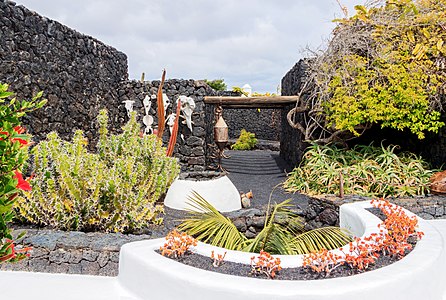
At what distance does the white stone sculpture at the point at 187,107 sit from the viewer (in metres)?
9.84

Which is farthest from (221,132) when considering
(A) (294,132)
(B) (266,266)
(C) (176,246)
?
(B) (266,266)

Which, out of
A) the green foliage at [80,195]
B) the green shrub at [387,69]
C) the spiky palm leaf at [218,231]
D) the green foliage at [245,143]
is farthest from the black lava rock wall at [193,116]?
the green foliage at [245,143]

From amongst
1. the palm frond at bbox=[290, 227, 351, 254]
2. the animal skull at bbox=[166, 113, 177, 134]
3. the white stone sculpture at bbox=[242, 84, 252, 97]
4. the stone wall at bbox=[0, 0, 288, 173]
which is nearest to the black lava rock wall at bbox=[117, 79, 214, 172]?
the stone wall at bbox=[0, 0, 288, 173]

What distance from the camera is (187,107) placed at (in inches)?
389

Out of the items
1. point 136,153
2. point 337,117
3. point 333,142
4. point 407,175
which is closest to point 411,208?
point 407,175

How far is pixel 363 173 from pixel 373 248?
4192 mm

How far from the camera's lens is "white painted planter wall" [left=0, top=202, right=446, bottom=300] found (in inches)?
75.9

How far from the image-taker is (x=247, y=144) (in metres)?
17.7

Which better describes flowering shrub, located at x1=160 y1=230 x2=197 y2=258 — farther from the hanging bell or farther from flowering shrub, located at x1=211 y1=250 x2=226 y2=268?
the hanging bell

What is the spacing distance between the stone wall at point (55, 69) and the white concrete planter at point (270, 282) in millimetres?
4803

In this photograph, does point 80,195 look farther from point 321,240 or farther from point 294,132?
point 294,132

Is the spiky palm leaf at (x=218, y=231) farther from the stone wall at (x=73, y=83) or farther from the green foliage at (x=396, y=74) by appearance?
the stone wall at (x=73, y=83)

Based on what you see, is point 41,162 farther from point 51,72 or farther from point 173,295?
point 51,72

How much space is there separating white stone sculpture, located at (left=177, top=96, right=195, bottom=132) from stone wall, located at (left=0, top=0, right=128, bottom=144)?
6.19 ft
